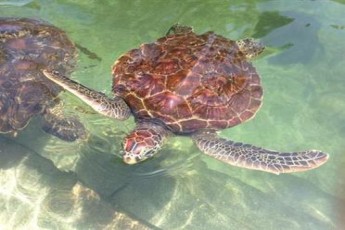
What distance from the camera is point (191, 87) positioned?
4418 mm

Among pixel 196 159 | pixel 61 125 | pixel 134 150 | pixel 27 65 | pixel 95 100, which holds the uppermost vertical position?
pixel 27 65

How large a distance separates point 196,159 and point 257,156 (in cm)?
79

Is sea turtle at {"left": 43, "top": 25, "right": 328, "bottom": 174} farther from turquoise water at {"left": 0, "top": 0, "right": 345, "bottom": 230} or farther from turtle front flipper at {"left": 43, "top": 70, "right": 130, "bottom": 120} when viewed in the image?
turquoise water at {"left": 0, "top": 0, "right": 345, "bottom": 230}

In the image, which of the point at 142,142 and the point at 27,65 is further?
the point at 27,65

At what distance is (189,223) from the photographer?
4320 mm

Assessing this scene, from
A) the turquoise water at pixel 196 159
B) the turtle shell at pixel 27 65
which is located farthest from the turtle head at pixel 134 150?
the turtle shell at pixel 27 65

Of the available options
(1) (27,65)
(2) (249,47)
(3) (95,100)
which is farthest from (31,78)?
(2) (249,47)

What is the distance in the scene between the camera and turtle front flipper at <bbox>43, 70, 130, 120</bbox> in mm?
4473

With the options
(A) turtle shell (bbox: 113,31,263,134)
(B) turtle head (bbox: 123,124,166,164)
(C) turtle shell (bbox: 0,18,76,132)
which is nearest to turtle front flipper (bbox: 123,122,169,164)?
(B) turtle head (bbox: 123,124,166,164)

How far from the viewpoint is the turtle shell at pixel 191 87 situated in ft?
14.5

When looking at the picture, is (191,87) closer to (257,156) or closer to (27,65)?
(257,156)

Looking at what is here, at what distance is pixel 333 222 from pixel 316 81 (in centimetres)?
191

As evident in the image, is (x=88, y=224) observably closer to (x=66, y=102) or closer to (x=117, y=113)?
(x=117, y=113)

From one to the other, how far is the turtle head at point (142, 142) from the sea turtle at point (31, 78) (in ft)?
2.93
